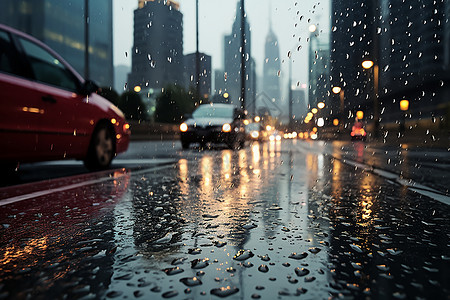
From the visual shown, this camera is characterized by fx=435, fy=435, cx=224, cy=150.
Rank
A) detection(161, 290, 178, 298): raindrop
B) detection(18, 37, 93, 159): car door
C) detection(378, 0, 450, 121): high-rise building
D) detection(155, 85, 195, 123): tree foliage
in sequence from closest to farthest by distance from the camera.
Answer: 1. detection(161, 290, 178, 298): raindrop
2. detection(18, 37, 93, 159): car door
3. detection(378, 0, 450, 121): high-rise building
4. detection(155, 85, 195, 123): tree foliage

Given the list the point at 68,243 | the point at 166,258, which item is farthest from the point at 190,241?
the point at 68,243

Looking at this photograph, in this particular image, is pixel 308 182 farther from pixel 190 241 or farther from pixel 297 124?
pixel 297 124

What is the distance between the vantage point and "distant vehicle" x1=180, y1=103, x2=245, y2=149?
15211 mm

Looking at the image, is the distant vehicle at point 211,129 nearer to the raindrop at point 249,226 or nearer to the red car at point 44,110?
the red car at point 44,110

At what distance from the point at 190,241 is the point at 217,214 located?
0.87m

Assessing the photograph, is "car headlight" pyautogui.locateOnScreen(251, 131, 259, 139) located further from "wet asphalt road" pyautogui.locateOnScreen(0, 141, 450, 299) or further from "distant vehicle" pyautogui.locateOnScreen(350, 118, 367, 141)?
"wet asphalt road" pyautogui.locateOnScreen(0, 141, 450, 299)

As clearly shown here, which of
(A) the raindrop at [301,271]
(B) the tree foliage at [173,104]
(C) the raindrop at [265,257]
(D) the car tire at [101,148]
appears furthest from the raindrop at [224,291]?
(B) the tree foliage at [173,104]

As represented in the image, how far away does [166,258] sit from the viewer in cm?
207

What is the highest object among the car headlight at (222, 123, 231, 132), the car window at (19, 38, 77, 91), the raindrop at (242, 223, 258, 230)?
the car window at (19, 38, 77, 91)

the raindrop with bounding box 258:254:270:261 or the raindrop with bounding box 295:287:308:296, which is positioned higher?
the raindrop with bounding box 295:287:308:296

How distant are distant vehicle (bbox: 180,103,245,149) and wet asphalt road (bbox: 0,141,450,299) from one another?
1046 centimetres

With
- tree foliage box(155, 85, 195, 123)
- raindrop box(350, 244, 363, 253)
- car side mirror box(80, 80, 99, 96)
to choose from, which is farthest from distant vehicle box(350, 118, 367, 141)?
tree foliage box(155, 85, 195, 123)

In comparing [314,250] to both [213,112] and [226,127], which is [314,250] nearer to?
[226,127]

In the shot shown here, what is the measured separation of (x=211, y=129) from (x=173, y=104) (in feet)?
184
